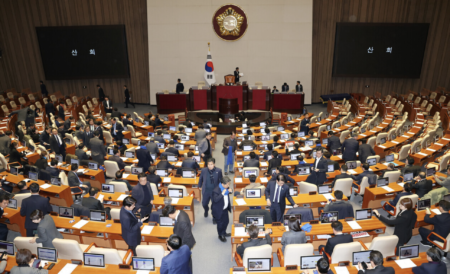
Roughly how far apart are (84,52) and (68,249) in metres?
18.7

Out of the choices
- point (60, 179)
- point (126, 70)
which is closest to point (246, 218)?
point (60, 179)

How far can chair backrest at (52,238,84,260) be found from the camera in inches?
209

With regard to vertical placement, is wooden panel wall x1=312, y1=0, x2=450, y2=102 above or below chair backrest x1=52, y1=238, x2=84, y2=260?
above

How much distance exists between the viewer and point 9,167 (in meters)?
9.43

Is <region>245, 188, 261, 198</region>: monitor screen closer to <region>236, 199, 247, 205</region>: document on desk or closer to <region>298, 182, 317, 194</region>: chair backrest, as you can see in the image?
<region>236, 199, 247, 205</region>: document on desk

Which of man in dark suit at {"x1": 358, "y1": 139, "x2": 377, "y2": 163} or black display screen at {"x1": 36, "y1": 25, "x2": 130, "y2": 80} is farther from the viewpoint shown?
black display screen at {"x1": 36, "y1": 25, "x2": 130, "y2": 80}

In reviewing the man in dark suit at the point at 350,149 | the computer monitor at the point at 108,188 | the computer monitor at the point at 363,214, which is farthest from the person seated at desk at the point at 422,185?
the computer monitor at the point at 108,188

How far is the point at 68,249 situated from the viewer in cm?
537

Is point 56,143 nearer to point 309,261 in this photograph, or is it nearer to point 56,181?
point 56,181

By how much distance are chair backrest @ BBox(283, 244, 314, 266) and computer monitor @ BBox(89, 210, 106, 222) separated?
3.91 meters

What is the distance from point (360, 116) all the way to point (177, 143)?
31.7 feet

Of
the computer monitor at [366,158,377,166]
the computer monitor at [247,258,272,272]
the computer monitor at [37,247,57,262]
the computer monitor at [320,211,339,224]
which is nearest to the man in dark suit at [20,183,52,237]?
the computer monitor at [37,247,57,262]

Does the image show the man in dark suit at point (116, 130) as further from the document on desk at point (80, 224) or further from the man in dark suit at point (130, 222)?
the man in dark suit at point (130, 222)

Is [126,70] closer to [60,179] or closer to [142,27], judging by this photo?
[142,27]
